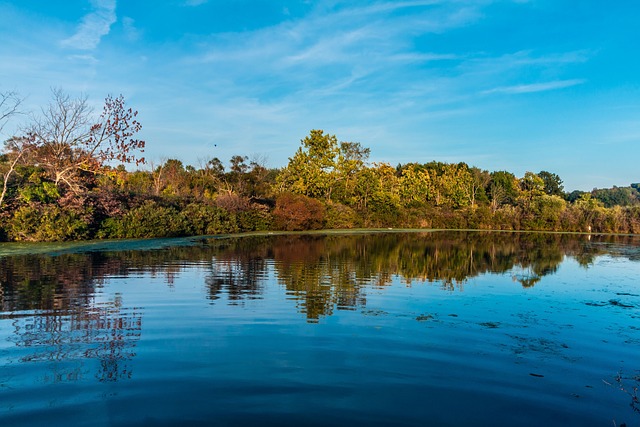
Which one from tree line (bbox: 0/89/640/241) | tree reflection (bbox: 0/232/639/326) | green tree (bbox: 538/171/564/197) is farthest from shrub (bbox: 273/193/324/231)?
green tree (bbox: 538/171/564/197)

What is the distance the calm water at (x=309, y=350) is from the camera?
429 centimetres

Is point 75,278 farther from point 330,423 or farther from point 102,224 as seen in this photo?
point 102,224

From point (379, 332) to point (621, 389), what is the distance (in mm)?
3196

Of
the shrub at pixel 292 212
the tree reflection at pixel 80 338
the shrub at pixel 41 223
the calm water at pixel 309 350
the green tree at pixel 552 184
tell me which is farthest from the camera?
the green tree at pixel 552 184

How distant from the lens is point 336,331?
700 centimetres

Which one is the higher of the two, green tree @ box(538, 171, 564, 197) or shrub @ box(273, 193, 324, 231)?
green tree @ box(538, 171, 564, 197)

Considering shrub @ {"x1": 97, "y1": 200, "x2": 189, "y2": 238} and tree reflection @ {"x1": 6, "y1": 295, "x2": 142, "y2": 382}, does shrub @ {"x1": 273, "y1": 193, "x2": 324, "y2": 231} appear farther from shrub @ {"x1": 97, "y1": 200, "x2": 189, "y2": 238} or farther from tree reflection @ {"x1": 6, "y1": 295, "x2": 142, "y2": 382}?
tree reflection @ {"x1": 6, "y1": 295, "x2": 142, "y2": 382}

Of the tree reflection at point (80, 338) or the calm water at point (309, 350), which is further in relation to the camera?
the tree reflection at point (80, 338)

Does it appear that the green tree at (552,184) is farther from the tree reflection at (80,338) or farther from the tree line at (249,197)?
the tree reflection at (80,338)

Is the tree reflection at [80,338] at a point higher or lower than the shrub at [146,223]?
lower

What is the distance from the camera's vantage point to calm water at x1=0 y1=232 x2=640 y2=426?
4.29 m

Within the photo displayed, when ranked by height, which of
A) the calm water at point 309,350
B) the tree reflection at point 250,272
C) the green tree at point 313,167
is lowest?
the calm water at point 309,350

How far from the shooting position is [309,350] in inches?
237

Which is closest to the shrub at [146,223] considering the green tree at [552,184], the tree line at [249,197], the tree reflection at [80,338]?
the tree line at [249,197]
